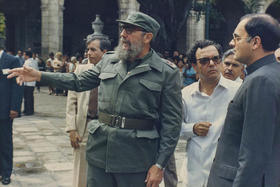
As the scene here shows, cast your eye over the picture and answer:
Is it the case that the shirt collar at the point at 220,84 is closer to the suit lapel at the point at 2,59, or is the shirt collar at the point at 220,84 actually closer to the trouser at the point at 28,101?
the suit lapel at the point at 2,59

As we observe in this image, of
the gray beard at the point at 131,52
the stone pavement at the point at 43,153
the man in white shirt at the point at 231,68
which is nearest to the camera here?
the gray beard at the point at 131,52

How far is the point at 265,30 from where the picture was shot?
2.12 meters

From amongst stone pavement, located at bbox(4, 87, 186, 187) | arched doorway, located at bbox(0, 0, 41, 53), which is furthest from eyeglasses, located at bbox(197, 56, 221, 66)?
arched doorway, located at bbox(0, 0, 41, 53)

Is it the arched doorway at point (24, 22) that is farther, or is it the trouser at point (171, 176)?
the arched doorway at point (24, 22)

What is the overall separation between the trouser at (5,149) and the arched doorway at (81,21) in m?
19.5

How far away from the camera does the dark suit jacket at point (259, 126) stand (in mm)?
1978

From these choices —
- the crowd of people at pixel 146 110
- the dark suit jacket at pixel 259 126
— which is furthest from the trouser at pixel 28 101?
the dark suit jacket at pixel 259 126

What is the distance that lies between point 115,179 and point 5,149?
9.42ft

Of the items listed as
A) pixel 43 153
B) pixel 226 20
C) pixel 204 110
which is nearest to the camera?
pixel 204 110

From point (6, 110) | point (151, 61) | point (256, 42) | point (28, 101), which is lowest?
point (28, 101)

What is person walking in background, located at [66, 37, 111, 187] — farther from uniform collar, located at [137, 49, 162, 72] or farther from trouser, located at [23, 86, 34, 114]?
trouser, located at [23, 86, 34, 114]

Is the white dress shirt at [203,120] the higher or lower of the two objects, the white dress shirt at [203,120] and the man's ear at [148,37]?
the lower

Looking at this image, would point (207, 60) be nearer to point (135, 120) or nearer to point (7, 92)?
point (135, 120)

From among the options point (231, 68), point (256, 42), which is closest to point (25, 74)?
point (256, 42)
